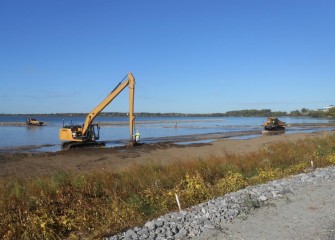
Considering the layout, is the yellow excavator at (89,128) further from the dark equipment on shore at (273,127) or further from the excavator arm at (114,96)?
the dark equipment on shore at (273,127)

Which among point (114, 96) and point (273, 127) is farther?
point (273, 127)

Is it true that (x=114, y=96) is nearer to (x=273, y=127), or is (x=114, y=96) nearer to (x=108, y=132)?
(x=108, y=132)

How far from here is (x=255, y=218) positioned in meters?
7.82

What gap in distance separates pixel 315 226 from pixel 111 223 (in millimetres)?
3889

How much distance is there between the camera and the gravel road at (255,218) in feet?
22.5

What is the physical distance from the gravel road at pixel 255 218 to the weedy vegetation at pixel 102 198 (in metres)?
0.67

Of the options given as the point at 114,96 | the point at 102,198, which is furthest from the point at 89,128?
the point at 102,198

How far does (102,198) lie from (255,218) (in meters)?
4.12

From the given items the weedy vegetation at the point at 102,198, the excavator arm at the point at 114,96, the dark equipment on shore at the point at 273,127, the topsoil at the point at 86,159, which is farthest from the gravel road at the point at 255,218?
the dark equipment on shore at the point at 273,127

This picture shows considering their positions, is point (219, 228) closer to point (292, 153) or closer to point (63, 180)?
point (63, 180)

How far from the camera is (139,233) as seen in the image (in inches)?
275

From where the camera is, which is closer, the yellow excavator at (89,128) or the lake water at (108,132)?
the yellow excavator at (89,128)

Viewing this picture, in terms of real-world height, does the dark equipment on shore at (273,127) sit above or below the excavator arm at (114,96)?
below

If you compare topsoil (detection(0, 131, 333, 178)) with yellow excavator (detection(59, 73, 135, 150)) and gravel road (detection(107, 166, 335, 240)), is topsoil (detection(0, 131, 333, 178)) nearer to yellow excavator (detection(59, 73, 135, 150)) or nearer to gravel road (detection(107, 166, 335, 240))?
yellow excavator (detection(59, 73, 135, 150))
